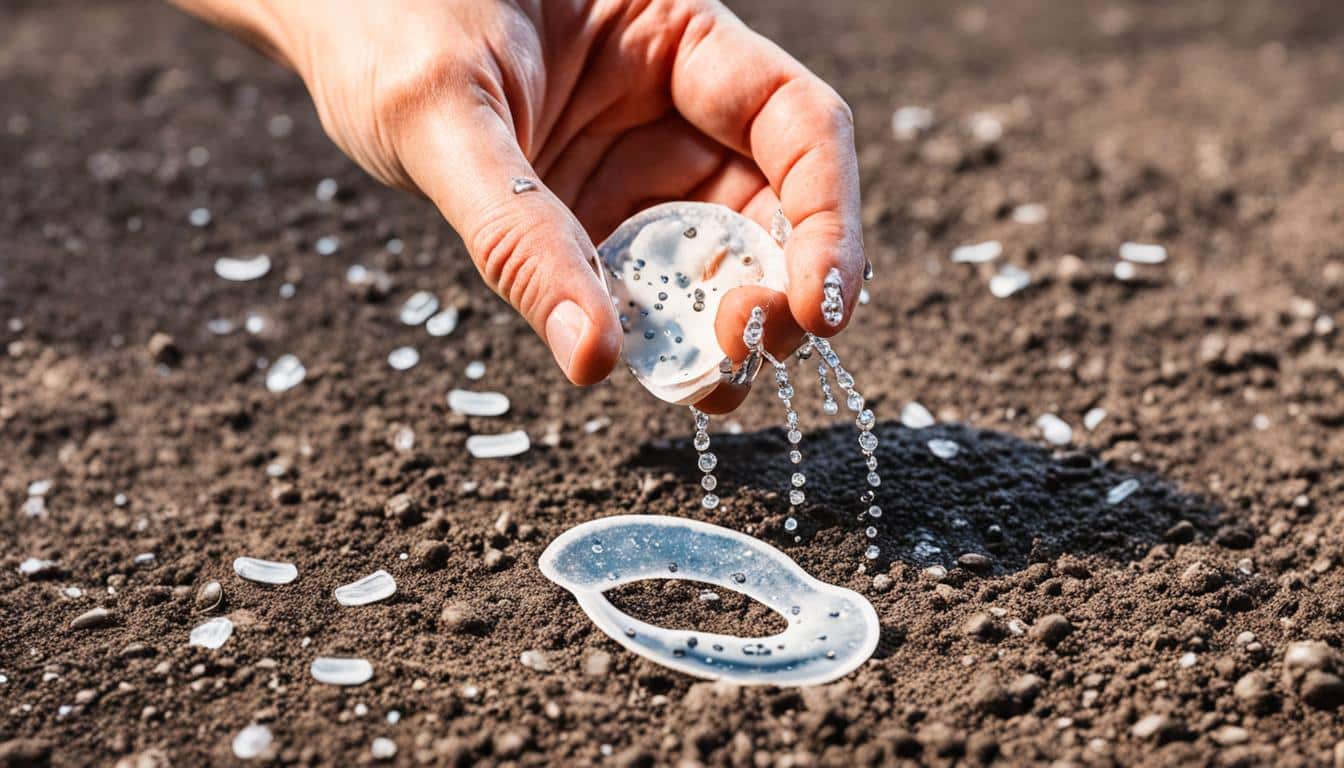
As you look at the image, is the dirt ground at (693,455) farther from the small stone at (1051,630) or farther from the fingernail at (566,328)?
the fingernail at (566,328)

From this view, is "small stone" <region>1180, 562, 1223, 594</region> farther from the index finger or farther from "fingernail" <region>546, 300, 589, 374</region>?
"fingernail" <region>546, 300, 589, 374</region>

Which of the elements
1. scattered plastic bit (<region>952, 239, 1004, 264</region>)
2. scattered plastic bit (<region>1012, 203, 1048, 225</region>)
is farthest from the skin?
scattered plastic bit (<region>1012, 203, 1048, 225</region>)

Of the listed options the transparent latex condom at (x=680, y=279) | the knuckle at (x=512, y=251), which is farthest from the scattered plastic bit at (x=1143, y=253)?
the knuckle at (x=512, y=251)

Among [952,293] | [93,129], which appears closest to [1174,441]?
[952,293]

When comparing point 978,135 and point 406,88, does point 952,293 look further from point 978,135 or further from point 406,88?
point 406,88

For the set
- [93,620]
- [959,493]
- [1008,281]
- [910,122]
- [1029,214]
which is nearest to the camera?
[93,620]

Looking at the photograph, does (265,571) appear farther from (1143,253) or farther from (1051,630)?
(1143,253)

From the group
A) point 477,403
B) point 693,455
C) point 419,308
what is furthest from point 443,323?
point 693,455
